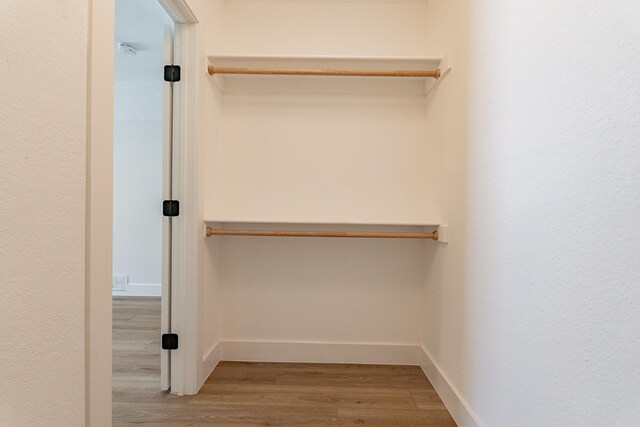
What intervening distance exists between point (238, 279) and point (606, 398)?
207 centimetres

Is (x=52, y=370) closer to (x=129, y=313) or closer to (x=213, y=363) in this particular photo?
(x=213, y=363)

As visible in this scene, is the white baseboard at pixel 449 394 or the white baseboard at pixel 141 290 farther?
the white baseboard at pixel 141 290

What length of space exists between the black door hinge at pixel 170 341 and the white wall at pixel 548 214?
4.74 feet

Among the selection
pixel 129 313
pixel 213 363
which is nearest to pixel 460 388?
pixel 213 363

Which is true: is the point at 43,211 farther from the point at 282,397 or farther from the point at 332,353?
the point at 332,353

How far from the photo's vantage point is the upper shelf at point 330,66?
7.41ft

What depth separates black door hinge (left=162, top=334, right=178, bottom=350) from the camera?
6.86 ft

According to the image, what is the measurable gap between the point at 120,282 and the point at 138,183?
1.17m

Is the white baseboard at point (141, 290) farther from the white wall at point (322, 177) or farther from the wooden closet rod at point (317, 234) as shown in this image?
the wooden closet rod at point (317, 234)

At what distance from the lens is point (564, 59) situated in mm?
1083

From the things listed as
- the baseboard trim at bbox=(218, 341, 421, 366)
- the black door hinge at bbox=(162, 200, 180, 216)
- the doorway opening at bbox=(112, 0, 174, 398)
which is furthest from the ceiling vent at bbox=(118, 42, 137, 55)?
the baseboard trim at bbox=(218, 341, 421, 366)

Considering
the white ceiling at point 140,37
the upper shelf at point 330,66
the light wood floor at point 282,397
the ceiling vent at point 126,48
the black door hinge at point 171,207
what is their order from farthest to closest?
1. the ceiling vent at point 126,48
2. the white ceiling at point 140,37
3. the upper shelf at point 330,66
4. the black door hinge at point 171,207
5. the light wood floor at point 282,397

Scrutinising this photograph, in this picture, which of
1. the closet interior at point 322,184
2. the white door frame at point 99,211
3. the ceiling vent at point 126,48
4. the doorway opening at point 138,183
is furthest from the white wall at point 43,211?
the ceiling vent at point 126,48

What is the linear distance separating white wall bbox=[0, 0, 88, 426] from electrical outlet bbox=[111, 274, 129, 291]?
3820 millimetres
